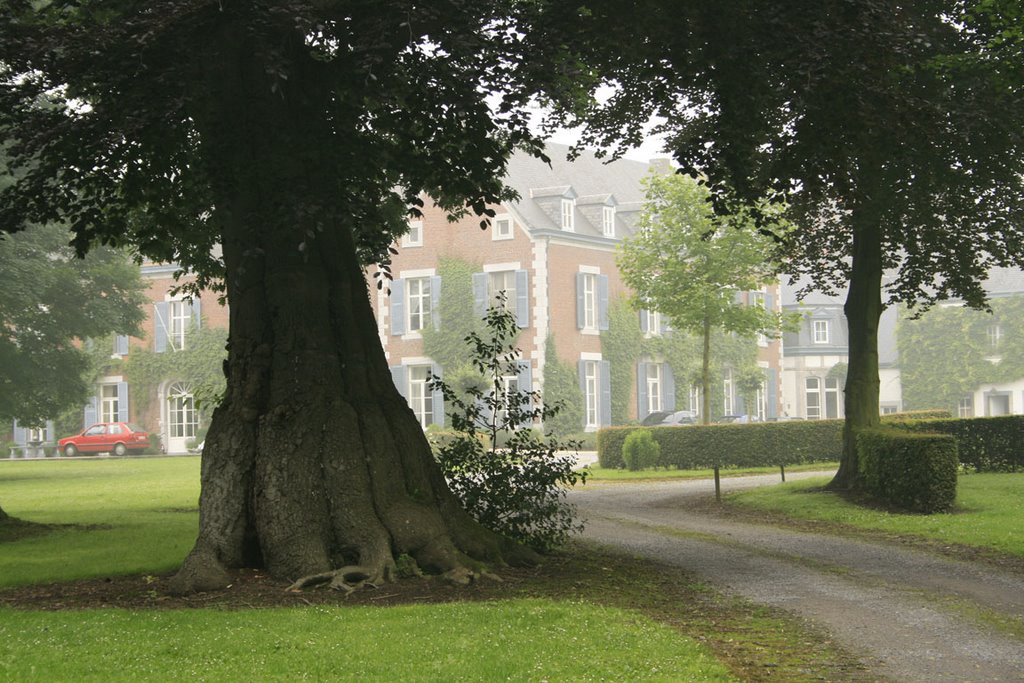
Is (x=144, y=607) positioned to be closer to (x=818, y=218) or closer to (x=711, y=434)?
(x=818, y=218)

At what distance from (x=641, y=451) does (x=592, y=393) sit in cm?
1467

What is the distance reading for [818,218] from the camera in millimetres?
22406

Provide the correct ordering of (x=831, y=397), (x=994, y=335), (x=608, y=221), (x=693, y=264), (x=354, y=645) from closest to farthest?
(x=354, y=645)
(x=693, y=264)
(x=608, y=221)
(x=994, y=335)
(x=831, y=397)

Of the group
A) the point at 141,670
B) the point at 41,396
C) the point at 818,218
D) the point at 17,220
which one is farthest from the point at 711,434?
the point at 141,670

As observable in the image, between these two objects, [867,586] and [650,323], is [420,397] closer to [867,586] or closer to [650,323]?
[650,323]

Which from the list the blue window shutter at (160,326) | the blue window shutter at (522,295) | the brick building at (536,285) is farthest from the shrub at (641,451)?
the blue window shutter at (160,326)

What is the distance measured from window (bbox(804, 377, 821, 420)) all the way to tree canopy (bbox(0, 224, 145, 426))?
38.8 m

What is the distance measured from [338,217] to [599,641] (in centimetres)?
456

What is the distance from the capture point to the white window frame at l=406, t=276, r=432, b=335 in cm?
4647

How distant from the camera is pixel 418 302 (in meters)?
46.8

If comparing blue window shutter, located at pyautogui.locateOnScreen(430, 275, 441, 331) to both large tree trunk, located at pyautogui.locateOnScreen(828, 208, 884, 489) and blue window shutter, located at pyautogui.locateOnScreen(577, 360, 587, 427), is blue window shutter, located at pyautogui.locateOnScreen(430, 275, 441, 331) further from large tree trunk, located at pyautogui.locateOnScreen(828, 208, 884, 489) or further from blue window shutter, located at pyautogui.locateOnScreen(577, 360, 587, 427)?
large tree trunk, located at pyautogui.locateOnScreen(828, 208, 884, 489)

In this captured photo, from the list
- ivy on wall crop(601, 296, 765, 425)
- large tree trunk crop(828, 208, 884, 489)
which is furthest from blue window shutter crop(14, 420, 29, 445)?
large tree trunk crop(828, 208, 884, 489)

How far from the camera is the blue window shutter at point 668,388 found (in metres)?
48.8

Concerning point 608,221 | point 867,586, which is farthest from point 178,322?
point 867,586
